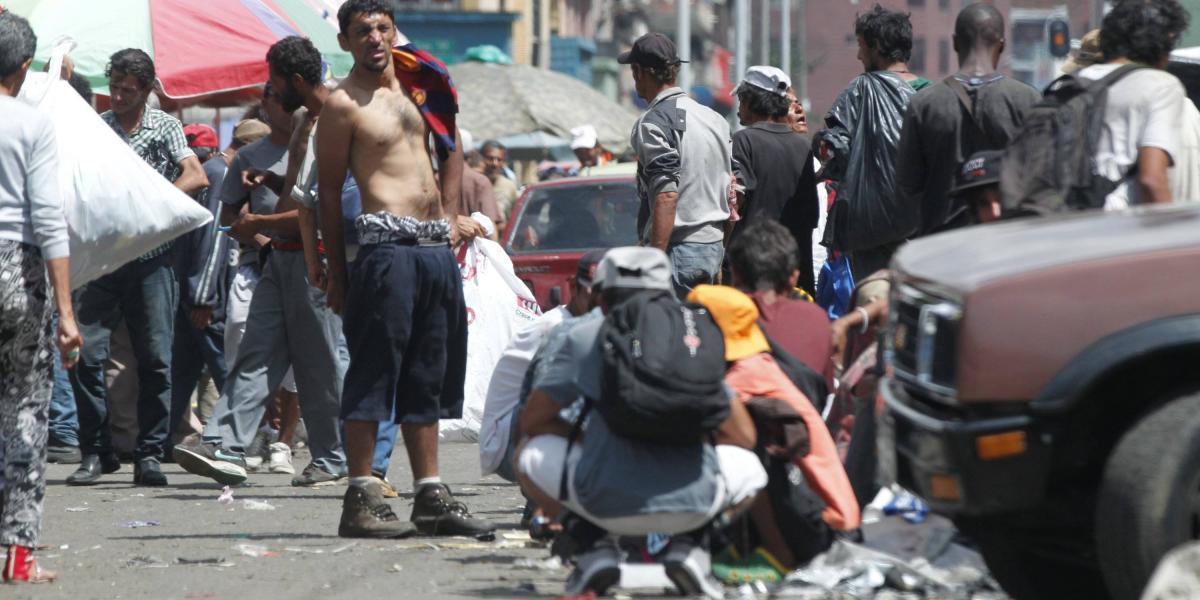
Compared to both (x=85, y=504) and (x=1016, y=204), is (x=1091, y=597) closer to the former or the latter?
(x=1016, y=204)

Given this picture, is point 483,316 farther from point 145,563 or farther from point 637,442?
point 637,442

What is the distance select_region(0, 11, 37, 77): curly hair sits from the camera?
6.66m

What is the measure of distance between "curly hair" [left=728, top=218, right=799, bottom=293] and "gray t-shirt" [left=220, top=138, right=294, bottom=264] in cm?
376

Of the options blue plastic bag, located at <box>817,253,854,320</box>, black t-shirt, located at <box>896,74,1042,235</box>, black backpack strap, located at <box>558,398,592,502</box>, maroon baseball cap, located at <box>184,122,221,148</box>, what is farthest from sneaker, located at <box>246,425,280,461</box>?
black backpack strap, located at <box>558,398,592,502</box>

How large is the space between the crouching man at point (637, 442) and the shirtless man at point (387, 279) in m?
1.47

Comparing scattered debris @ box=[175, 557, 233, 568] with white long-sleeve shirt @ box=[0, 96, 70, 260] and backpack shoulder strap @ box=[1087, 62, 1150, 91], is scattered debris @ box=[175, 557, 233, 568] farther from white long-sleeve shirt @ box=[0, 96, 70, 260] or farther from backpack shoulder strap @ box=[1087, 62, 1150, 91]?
backpack shoulder strap @ box=[1087, 62, 1150, 91]

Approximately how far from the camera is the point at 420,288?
7785mm

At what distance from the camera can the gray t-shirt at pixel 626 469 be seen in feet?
19.7

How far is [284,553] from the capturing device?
291 inches

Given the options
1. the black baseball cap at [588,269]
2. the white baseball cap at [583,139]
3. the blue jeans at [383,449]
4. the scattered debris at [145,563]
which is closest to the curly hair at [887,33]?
the black baseball cap at [588,269]

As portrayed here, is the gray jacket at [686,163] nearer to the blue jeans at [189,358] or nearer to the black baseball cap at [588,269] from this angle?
the black baseball cap at [588,269]

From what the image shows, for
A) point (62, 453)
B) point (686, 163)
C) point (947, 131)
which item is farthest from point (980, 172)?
point (62, 453)

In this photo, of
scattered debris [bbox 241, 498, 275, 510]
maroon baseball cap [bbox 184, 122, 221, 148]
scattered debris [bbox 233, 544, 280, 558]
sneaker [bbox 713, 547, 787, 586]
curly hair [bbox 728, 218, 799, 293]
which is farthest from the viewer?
maroon baseball cap [bbox 184, 122, 221, 148]

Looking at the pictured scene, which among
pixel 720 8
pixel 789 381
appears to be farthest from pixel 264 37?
pixel 720 8
